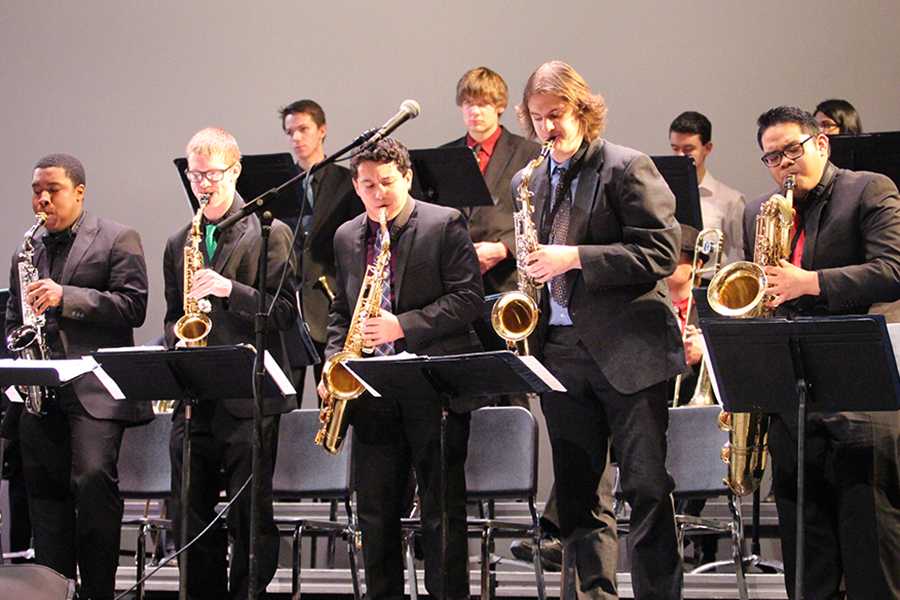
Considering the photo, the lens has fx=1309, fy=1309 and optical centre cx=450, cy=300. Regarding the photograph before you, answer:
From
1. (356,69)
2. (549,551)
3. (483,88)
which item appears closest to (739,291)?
(549,551)

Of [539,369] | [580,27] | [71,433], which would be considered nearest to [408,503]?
[71,433]

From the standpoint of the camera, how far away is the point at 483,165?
18.9ft

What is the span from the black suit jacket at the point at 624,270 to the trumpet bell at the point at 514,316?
7 centimetres

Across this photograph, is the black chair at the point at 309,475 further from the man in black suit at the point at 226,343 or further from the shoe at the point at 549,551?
the shoe at the point at 549,551

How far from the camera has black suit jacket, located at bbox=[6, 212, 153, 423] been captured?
488 cm

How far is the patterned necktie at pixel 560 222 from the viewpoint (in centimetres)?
410

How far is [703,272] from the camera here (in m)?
5.75

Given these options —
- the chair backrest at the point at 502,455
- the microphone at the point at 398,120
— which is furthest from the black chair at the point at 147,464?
the microphone at the point at 398,120

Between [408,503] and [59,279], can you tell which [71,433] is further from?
[408,503]

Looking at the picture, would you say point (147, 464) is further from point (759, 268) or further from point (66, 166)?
point (759, 268)

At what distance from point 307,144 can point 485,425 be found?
83.4 inches

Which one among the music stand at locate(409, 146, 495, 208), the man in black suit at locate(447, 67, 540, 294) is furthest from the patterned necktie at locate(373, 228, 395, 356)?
the man in black suit at locate(447, 67, 540, 294)

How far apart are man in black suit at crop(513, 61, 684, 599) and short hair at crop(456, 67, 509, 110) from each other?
1.58m

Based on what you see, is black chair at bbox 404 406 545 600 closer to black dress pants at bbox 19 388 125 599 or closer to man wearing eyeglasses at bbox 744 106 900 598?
man wearing eyeglasses at bbox 744 106 900 598
